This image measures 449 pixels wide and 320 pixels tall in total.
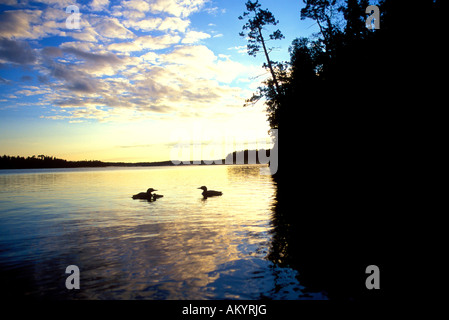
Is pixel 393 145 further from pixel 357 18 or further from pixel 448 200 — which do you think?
pixel 357 18

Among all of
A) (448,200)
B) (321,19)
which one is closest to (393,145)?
(448,200)

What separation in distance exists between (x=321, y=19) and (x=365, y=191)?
81.6 ft

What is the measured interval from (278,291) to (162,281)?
9.07 feet

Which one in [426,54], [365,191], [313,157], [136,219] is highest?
[426,54]

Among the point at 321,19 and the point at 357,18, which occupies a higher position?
the point at 321,19

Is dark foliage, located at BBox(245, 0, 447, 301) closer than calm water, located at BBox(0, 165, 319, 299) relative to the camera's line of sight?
No

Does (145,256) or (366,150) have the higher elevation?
(366,150)

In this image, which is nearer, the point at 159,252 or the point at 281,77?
the point at 159,252

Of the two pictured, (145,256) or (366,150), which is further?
(366,150)

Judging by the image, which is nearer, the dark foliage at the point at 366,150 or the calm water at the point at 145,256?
the calm water at the point at 145,256

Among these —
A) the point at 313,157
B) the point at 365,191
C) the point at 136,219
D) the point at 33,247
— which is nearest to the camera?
the point at 33,247

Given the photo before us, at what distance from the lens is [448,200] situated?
10031mm

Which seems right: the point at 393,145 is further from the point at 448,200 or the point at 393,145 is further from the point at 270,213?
the point at 270,213

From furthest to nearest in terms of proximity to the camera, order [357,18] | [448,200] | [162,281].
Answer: [357,18], [448,200], [162,281]
